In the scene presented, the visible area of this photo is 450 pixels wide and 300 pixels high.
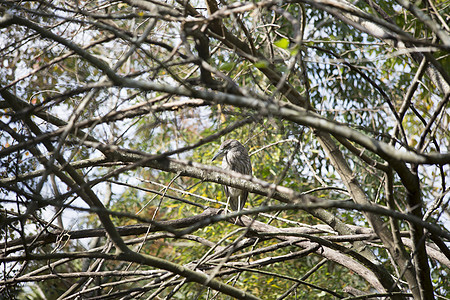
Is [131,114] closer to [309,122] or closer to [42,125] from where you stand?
[42,125]

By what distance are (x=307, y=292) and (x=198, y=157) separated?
233 cm

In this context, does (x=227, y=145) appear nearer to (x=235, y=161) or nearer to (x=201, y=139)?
(x=235, y=161)

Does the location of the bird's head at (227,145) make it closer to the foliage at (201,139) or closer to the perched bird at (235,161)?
the perched bird at (235,161)

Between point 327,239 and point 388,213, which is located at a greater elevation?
point 327,239

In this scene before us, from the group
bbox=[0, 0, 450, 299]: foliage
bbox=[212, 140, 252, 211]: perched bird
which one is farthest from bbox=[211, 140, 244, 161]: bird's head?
bbox=[0, 0, 450, 299]: foliage

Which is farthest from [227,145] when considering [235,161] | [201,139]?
[201,139]

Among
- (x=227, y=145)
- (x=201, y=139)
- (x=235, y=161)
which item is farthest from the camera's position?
(x=227, y=145)

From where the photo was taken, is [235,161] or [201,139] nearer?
[201,139]

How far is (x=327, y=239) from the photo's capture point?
9.05 ft

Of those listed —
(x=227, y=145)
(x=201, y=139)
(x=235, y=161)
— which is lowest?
(x=201, y=139)

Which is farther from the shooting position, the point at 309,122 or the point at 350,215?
the point at 350,215

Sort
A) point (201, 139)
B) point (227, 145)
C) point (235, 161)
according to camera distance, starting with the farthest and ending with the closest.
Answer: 1. point (227, 145)
2. point (235, 161)
3. point (201, 139)

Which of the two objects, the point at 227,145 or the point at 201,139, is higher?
the point at 227,145

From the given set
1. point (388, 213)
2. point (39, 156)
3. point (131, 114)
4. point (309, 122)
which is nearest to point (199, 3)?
point (131, 114)
